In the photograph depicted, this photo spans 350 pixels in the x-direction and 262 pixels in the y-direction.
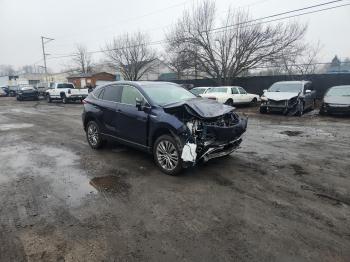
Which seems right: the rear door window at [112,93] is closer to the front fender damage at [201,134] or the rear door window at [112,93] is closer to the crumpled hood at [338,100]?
the front fender damage at [201,134]

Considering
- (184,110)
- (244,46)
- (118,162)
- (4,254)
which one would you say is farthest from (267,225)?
(244,46)

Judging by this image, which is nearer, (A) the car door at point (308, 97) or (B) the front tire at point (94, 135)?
(B) the front tire at point (94, 135)

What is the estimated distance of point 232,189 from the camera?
16.4 ft

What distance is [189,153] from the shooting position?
5270 millimetres

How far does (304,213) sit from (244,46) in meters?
22.0

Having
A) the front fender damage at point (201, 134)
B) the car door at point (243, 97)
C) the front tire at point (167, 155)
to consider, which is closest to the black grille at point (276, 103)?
the car door at point (243, 97)

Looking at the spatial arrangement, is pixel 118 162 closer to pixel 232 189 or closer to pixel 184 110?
pixel 184 110

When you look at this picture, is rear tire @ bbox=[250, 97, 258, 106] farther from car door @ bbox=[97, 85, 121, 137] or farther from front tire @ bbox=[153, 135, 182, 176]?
front tire @ bbox=[153, 135, 182, 176]

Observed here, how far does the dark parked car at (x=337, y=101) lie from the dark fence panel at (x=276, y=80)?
619 centimetres

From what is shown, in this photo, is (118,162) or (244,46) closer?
(118,162)

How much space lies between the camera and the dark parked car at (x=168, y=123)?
545 cm

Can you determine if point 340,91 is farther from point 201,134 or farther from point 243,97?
point 201,134

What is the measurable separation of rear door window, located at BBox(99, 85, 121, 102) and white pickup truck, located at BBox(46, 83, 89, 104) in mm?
21544

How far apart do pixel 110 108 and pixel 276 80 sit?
19.1 meters
